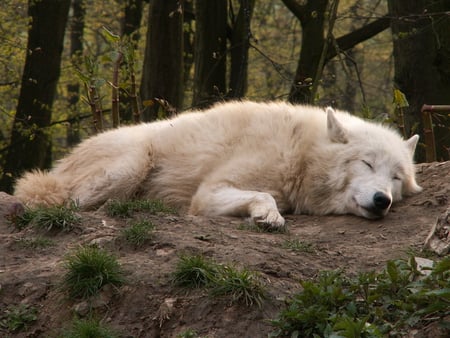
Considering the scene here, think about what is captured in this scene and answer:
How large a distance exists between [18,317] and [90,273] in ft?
1.48

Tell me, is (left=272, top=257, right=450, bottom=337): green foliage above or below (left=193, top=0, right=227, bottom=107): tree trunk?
below

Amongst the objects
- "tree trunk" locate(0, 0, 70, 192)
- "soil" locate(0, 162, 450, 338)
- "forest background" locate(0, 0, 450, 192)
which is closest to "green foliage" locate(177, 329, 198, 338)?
"soil" locate(0, 162, 450, 338)

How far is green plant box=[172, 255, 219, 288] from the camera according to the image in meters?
3.97

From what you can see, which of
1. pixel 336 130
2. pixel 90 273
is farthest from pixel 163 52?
pixel 90 273

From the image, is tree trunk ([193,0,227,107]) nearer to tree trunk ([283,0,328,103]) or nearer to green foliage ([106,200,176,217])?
tree trunk ([283,0,328,103])

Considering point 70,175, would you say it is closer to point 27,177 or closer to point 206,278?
point 27,177

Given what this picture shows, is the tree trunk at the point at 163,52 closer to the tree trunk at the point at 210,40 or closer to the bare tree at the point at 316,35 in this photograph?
the tree trunk at the point at 210,40

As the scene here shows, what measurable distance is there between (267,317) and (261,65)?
17.3m

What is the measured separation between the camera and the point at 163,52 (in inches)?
375

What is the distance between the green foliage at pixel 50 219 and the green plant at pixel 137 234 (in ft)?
1.39

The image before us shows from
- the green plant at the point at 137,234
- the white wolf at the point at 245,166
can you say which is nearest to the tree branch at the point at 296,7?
the white wolf at the point at 245,166

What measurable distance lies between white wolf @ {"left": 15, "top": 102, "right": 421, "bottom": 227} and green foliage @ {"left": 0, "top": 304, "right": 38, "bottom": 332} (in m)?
2.03

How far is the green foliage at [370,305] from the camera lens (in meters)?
3.29

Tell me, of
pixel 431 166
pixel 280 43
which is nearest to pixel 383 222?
pixel 431 166
